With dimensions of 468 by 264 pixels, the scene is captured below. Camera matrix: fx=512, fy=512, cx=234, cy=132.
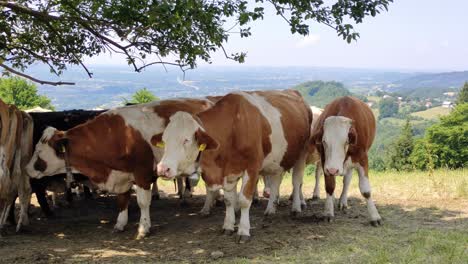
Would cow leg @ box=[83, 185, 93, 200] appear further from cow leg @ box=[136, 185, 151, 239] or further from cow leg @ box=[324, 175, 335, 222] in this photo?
cow leg @ box=[324, 175, 335, 222]

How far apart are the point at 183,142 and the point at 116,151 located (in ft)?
6.37

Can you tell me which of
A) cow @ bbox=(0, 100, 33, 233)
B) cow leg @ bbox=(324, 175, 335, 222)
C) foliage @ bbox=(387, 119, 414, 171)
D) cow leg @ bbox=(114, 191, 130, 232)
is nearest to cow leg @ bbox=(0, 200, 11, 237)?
cow @ bbox=(0, 100, 33, 233)

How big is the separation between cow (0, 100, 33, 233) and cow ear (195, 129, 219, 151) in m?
3.16

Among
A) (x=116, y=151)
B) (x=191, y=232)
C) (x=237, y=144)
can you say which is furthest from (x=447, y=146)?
(x=116, y=151)

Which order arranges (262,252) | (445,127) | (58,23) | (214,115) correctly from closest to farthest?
(262,252) → (214,115) → (58,23) → (445,127)

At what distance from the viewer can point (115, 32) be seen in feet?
30.3

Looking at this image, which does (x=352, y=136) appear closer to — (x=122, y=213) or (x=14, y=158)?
(x=122, y=213)

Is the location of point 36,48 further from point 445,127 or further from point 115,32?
point 445,127

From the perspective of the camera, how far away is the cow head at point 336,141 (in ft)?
26.3

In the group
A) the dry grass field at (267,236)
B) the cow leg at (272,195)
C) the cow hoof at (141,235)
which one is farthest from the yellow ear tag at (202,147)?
the cow leg at (272,195)

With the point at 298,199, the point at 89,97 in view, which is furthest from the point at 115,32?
the point at 89,97

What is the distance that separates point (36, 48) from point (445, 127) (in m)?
61.2

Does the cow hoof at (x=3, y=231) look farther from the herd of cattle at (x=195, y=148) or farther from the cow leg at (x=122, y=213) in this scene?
the cow leg at (x=122, y=213)

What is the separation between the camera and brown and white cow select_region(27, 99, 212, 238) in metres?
8.70
